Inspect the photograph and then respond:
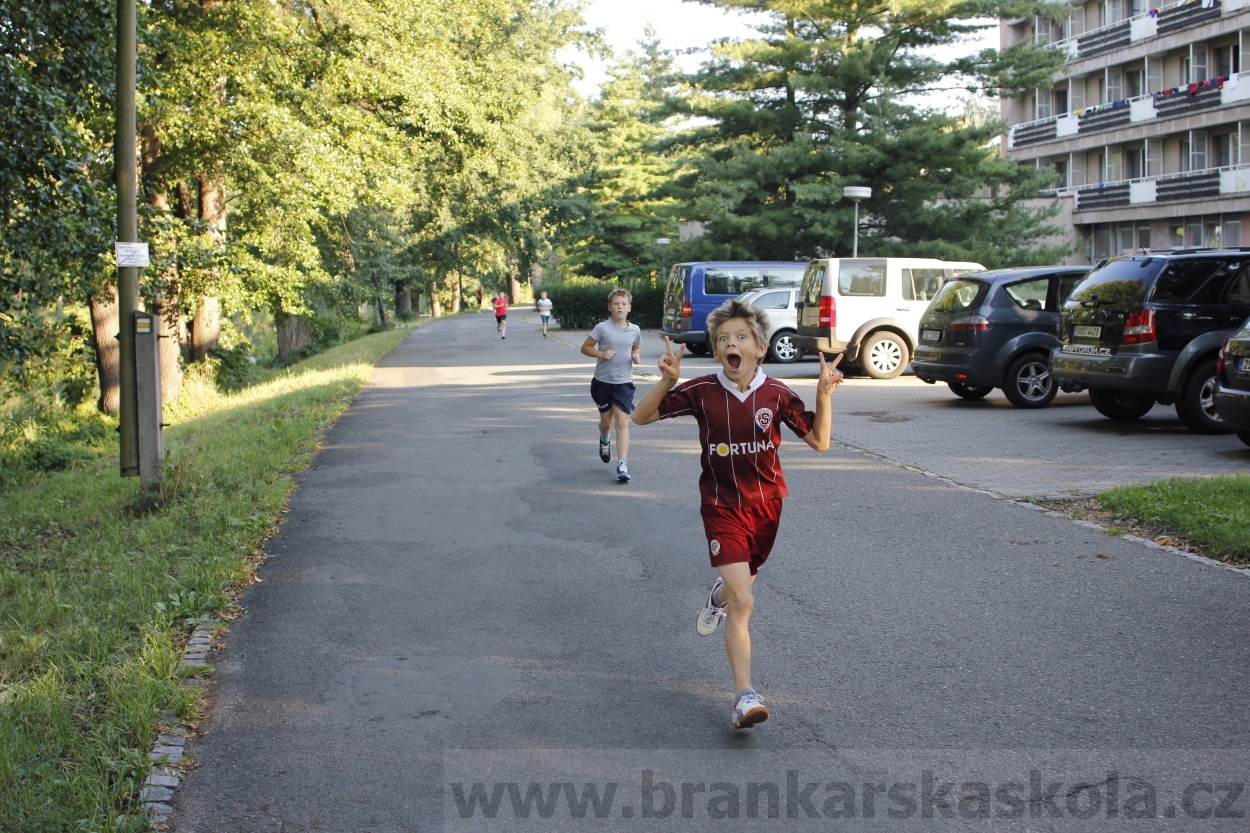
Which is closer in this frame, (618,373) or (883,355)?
(618,373)

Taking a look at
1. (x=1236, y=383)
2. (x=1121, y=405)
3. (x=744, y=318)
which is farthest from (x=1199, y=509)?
(x=1121, y=405)

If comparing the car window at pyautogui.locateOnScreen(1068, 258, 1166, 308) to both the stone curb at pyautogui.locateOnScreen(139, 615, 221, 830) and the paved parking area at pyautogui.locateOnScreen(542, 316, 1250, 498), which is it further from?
the stone curb at pyautogui.locateOnScreen(139, 615, 221, 830)

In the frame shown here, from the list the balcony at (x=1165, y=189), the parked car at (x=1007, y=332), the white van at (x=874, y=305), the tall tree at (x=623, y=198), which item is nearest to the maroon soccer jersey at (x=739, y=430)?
the parked car at (x=1007, y=332)

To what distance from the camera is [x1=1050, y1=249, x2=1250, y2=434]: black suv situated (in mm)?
12391

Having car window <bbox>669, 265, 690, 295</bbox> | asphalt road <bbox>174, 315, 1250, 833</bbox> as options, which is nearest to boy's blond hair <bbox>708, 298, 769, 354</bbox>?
asphalt road <bbox>174, 315, 1250, 833</bbox>

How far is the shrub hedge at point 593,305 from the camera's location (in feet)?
157

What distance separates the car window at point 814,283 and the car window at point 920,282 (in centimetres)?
140

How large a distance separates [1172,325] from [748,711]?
32.0ft

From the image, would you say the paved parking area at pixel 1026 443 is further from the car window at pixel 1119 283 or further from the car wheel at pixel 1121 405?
the car window at pixel 1119 283

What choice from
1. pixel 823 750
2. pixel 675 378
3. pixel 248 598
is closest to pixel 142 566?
pixel 248 598

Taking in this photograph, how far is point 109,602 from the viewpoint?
22.4ft

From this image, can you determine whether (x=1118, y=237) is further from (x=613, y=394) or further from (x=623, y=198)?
(x=613, y=394)

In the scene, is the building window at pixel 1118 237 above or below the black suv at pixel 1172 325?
above

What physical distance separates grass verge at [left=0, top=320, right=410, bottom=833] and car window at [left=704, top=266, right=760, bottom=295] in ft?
49.3
